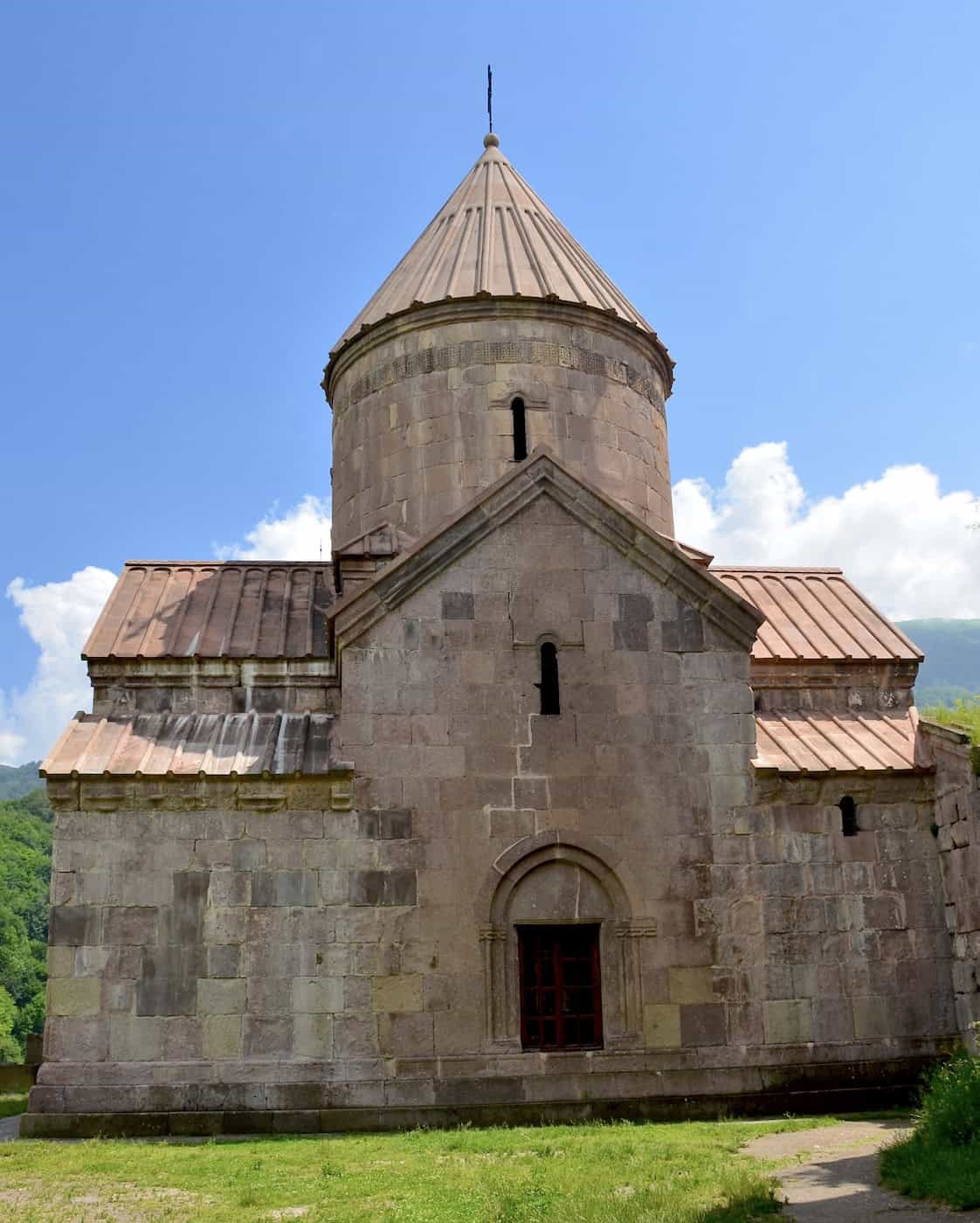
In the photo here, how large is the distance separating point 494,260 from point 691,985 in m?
7.66

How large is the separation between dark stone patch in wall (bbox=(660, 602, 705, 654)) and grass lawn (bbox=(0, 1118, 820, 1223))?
3.76 m

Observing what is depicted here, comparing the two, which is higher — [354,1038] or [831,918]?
[831,918]

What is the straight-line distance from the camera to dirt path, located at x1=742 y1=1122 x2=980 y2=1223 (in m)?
5.71

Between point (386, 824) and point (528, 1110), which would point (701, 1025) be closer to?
point (528, 1110)

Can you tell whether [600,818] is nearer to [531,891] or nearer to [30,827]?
[531,891]

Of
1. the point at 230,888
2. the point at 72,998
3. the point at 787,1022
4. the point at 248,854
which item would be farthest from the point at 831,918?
the point at 72,998

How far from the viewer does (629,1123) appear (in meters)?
9.27

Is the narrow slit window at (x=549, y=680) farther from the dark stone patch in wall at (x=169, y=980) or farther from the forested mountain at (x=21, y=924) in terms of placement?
the forested mountain at (x=21, y=924)

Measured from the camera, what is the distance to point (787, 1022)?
998cm

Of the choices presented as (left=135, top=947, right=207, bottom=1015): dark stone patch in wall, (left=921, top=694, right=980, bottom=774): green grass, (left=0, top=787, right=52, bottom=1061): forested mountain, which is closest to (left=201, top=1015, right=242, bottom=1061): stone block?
(left=135, top=947, right=207, bottom=1015): dark stone patch in wall

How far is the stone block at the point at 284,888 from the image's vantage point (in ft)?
32.1

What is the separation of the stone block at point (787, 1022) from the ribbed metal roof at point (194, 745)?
13.2 feet

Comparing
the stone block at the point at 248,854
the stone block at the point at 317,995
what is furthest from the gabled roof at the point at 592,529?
the stone block at the point at 317,995

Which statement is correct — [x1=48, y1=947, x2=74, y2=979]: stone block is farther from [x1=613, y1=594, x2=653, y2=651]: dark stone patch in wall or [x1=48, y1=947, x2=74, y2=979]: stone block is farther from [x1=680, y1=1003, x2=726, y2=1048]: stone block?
[x1=613, y1=594, x2=653, y2=651]: dark stone patch in wall
